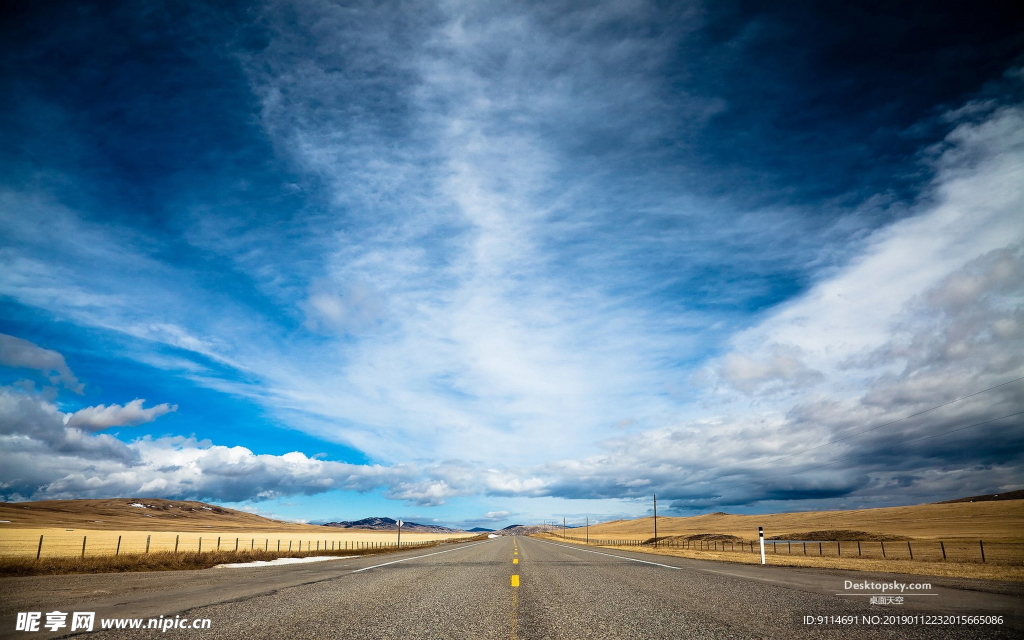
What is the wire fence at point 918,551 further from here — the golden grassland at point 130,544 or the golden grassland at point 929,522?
the golden grassland at point 130,544

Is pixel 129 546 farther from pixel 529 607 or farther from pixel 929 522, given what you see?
pixel 929 522

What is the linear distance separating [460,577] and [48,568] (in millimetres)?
16616

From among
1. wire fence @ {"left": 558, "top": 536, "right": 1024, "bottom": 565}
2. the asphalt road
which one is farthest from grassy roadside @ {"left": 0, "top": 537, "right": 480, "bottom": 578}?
wire fence @ {"left": 558, "top": 536, "right": 1024, "bottom": 565}

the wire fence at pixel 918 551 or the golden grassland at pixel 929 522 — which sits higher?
the wire fence at pixel 918 551

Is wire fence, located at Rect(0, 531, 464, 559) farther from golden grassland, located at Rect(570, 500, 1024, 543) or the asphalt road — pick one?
golden grassland, located at Rect(570, 500, 1024, 543)

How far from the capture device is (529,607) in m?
8.80

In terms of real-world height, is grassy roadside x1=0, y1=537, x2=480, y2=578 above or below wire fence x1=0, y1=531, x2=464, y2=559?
above

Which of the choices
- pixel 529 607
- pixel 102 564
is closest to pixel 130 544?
pixel 102 564

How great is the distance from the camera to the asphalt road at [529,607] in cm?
653

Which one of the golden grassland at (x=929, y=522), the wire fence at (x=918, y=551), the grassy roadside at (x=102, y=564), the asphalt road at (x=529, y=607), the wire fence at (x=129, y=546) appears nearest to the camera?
the asphalt road at (x=529, y=607)

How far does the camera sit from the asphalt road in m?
6.53

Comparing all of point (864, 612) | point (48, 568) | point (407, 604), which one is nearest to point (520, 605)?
point (407, 604)

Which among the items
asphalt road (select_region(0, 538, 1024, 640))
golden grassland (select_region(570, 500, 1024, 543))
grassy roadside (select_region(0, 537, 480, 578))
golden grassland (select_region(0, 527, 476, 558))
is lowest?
golden grassland (select_region(570, 500, 1024, 543))

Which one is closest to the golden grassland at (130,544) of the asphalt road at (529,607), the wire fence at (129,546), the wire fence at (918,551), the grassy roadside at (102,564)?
the wire fence at (129,546)
